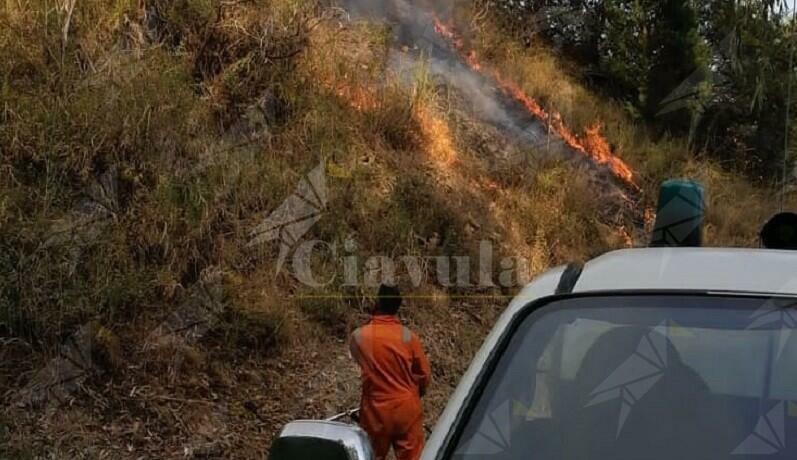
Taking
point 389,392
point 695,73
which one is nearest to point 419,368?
point 389,392

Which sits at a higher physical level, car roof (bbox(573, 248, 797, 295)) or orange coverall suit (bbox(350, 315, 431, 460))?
car roof (bbox(573, 248, 797, 295))

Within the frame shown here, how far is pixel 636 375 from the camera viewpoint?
2.05 m

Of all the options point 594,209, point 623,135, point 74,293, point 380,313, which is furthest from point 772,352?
point 623,135

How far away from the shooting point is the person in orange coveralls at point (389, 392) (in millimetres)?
4926

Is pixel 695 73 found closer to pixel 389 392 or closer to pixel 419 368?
pixel 419 368

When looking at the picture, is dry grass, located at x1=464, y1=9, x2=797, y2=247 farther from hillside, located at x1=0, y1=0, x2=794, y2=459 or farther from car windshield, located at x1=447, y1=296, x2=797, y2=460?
car windshield, located at x1=447, y1=296, x2=797, y2=460

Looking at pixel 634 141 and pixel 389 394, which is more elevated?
pixel 634 141

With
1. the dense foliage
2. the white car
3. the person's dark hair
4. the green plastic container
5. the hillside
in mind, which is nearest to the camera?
the white car

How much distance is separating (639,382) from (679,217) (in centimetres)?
236

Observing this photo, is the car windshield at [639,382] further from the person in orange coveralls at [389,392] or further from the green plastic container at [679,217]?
the person in orange coveralls at [389,392]

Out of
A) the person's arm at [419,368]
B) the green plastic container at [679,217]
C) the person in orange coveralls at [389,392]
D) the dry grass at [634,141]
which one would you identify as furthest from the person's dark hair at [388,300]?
the dry grass at [634,141]

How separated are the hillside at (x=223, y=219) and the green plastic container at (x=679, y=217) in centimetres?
277

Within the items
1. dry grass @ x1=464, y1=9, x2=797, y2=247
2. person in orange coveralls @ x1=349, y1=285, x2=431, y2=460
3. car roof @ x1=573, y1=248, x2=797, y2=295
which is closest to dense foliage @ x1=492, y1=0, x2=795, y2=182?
dry grass @ x1=464, y1=9, x2=797, y2=247

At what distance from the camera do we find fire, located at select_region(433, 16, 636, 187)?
39.2 ft
